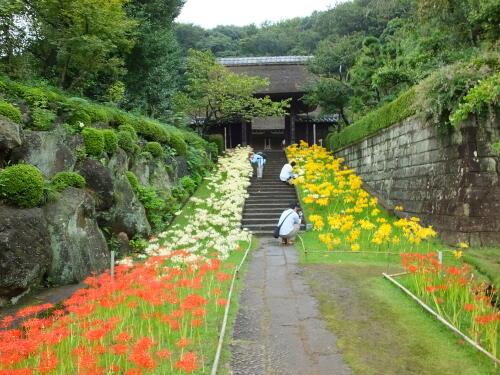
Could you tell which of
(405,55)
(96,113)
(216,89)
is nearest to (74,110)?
(96,113)

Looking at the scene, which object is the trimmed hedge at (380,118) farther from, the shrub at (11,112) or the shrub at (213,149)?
the shrub at (11,112)

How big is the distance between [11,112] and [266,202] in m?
9.50

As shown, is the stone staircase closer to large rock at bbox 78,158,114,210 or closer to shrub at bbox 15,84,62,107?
large rock at bbox 78,158,114,210

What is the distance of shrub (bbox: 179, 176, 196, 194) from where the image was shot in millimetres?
14859

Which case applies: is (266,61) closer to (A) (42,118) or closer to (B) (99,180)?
(B) (99,180)

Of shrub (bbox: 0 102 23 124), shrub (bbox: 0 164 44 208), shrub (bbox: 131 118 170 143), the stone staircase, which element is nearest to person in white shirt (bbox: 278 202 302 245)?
the stone staircase

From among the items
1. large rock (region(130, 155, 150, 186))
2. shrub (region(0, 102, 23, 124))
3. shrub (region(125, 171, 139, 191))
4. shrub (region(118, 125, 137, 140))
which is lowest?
shrub (region(125, 171, 139, 191))

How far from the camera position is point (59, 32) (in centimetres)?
1214

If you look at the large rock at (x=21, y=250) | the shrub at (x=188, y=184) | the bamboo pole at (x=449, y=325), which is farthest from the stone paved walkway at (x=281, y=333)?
the shrub at (x=188, y=184)

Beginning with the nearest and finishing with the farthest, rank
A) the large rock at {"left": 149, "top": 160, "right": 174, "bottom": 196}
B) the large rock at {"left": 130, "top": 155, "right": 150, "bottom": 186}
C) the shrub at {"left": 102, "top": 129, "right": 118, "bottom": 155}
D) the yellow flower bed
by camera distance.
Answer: the yellow flower bed → the shrub at {"left": 102, "top": 129, "right": 118, "bottom": 155} → the large rock at {"left": 130, "top": 155, "right": 150, "bottom": 186} → the large rock at {"left": 149, "top": 160, "right": 174, "bottom": 196}

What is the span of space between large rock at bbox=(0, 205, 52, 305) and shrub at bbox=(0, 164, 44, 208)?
164 millimetres

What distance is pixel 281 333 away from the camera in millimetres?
4742

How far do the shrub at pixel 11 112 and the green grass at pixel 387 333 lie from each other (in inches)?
247

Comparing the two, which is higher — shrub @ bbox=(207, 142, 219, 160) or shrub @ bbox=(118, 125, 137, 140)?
shrub @ bbox=(207, 142, 219, 160)
